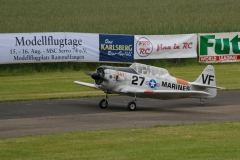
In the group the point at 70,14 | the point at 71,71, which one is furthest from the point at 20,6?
the point at 71,71

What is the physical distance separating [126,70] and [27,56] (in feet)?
36.8

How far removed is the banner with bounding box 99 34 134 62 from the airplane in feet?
37.6

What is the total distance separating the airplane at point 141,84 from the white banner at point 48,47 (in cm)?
1053

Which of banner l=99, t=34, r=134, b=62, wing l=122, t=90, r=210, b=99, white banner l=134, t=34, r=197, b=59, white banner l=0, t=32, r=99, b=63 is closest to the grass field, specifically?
white banner l=134, t=34, r=197, b=59

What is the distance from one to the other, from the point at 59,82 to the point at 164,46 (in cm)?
807

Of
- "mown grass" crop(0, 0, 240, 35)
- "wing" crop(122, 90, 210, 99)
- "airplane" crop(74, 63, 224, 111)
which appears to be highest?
"mown grass" crop(0, 0, 240, 35)

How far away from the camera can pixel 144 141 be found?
1589cm

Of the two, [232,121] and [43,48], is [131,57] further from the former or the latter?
[232,121]

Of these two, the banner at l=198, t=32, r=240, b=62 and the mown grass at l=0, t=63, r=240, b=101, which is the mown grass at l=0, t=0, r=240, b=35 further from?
the mown grass at l=0, t=63, r=240, b=101

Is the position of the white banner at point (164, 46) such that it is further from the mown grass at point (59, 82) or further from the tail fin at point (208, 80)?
the tail fin at point (208, 80)

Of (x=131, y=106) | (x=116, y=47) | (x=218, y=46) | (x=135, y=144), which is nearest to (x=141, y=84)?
(x=131, y=106)

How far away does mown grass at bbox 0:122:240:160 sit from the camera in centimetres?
1402

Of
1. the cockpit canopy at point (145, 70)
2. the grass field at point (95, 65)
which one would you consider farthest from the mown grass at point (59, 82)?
the cockpit canopy at point (145, 70)

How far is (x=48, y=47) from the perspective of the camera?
112ft
